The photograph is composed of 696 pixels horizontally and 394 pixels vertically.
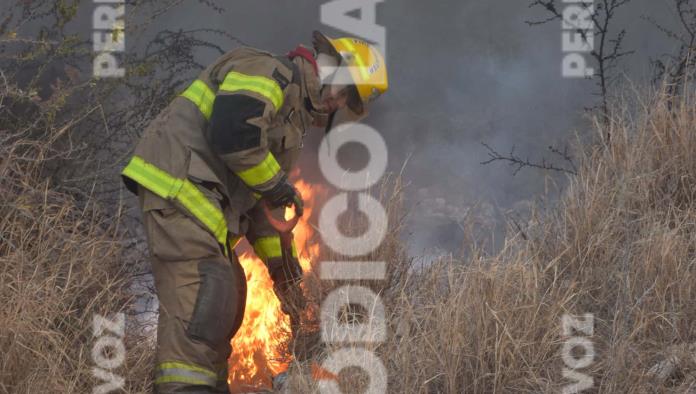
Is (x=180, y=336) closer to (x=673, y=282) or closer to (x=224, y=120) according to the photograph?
(x=224, y=120)

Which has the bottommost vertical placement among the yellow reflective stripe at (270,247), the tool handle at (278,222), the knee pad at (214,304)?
the knee pad at (214,304)

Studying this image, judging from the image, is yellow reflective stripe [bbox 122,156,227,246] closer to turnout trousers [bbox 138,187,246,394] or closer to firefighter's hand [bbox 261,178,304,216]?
turnout trousers [bbox 138,187,246,394]

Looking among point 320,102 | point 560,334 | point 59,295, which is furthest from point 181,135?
point 560,334

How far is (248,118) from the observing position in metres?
4.18

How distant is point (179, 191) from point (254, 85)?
1.91 feet

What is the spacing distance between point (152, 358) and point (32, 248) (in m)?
0.83

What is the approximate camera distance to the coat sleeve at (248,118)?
4.18 meters

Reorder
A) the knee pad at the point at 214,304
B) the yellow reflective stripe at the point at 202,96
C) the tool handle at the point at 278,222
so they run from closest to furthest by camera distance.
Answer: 1. the knee pad at the point at 214,304
2. the yellow reflective stripe at the point at 202,96
3. the tool handle at the point at 278,222

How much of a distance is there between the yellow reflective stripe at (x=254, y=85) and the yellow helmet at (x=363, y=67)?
0.49 metres

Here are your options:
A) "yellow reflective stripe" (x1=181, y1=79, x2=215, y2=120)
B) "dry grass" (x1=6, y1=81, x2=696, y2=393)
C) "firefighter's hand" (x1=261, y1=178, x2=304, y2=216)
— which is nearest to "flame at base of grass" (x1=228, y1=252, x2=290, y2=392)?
"dry grass" (x1=6, y1=81, x2=696, y2=393)

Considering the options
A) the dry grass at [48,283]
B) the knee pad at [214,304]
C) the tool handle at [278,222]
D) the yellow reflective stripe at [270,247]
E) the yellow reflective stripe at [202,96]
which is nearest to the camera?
the dry grass at [48,283]

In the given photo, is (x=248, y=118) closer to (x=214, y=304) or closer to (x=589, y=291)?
(x=214, y=304)

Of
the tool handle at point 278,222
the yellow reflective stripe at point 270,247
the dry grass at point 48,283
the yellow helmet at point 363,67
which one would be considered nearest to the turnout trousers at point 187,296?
the dry grass at point 48,283

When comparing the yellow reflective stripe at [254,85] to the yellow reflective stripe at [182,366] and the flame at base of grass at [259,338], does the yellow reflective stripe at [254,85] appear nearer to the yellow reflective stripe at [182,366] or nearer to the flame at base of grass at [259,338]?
the yellow reflective stripe at [182,366]
